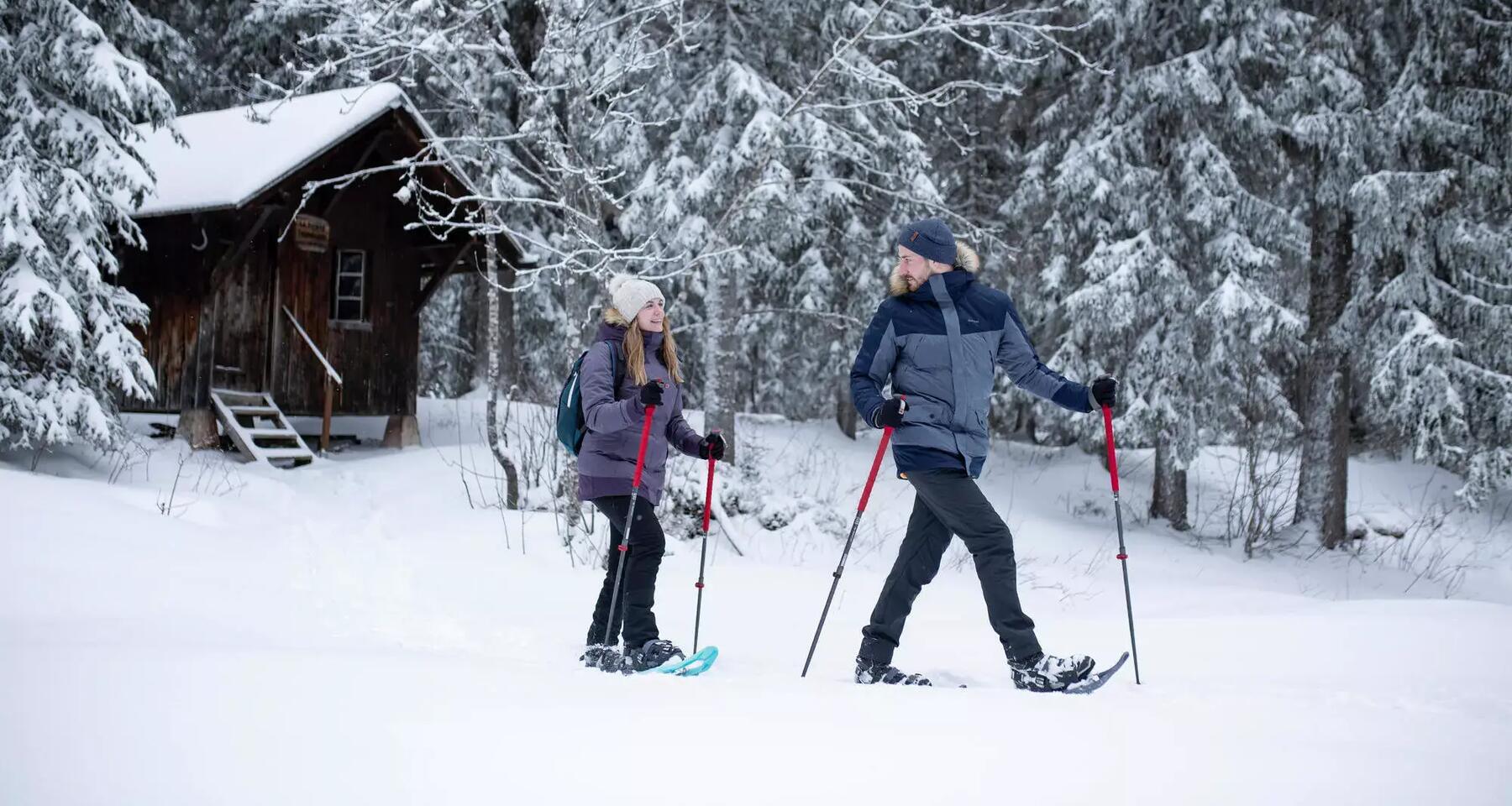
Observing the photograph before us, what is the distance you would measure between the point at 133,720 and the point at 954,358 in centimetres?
329

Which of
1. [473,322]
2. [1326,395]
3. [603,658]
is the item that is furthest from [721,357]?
[603,658]

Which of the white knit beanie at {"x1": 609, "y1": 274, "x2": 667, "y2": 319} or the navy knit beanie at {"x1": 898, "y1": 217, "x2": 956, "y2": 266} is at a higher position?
the navy knit beanie at {"x1": 898, "y1": 217, "x2": 956, "y2": 266}

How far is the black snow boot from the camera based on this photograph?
475cm

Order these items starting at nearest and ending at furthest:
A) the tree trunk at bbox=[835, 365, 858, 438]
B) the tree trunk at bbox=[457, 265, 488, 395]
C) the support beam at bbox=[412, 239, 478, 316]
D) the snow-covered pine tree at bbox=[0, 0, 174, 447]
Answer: the snow-covered pine tree at bbox=[0, 0, 174, 447] < the support beam at bbox=[412, 239, 478, 316] < the tree trunk at bbox=[835, 365, 858, 438] < the tree trunk at bbox=[457, 265, 488, 395]

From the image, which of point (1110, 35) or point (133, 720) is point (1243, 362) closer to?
point (1110, 35)

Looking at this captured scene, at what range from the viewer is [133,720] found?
3324 millimetres

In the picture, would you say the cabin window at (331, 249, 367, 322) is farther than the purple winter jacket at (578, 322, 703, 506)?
Yes

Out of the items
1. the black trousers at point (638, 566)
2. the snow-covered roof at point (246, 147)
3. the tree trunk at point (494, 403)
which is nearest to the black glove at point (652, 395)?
the black trousers at point (638, 566)

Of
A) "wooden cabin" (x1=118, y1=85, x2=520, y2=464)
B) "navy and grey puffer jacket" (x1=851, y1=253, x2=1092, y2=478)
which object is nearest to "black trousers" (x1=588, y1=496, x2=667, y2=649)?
"navy and grey puffer jacket" (x1=851, y1=253, x2=1092, y2=478)

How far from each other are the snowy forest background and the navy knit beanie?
15.9 feet

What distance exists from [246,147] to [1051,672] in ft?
46.4

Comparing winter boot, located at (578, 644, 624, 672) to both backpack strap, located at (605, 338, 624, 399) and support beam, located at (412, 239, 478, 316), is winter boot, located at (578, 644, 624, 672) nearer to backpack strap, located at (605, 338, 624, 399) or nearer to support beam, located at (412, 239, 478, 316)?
backpack strap, located at (605, 338, 624, 399)

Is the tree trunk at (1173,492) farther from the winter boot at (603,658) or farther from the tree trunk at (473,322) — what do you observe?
the tree trunk at (473,322)

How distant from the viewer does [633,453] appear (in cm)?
525
